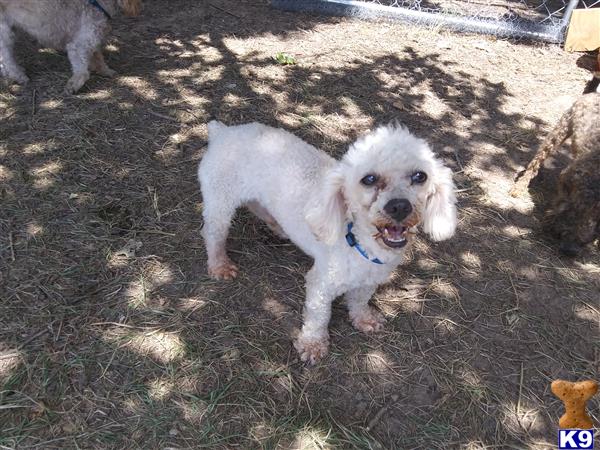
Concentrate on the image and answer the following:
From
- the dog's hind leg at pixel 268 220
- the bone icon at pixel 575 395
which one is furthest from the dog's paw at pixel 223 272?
the bone icon at pixel 575 395

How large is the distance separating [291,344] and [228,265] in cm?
73

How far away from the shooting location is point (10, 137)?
12.6 feet

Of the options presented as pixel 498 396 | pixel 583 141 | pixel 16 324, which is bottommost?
pixel 498 396

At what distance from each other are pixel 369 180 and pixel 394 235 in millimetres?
287

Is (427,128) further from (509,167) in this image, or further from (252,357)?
(252,357)

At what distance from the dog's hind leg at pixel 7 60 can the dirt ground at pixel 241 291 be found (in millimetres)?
182

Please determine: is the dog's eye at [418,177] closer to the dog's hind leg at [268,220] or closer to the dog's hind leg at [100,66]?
the dog's hind leg at [268,220]

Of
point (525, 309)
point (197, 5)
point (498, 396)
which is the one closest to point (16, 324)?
point (498, 396)

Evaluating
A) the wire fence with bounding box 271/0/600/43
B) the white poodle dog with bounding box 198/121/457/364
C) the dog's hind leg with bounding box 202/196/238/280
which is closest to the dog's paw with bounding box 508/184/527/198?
the white poodle dog with bounding box 198/121/457/364

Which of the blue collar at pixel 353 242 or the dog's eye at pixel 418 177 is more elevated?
the dog's eye at pixel 418 177

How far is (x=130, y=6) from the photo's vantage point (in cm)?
462

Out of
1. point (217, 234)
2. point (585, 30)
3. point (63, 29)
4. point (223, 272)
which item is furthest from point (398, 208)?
point (63, 29)

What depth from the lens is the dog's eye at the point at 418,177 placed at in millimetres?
2096

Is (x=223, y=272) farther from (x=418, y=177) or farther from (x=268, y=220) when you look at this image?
(x=418, y=177)
